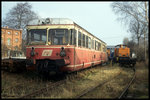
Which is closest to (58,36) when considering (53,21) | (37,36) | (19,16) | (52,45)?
(52,45)

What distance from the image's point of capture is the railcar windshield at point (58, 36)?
A: 353 inches

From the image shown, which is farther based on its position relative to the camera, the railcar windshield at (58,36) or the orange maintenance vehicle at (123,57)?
the orange maintenance vehicle at (123,57)

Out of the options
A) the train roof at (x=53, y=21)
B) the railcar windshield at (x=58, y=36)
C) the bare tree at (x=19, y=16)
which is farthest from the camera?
the bare tree at (x=19, y=16)

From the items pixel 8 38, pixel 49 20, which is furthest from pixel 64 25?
pixel 8 38

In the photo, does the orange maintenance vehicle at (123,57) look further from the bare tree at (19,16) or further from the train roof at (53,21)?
the bare tree at (19,16)

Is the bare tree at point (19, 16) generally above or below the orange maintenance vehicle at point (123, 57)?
above

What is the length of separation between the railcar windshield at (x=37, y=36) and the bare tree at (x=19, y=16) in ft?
73.5

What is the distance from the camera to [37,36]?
→ 9.26m

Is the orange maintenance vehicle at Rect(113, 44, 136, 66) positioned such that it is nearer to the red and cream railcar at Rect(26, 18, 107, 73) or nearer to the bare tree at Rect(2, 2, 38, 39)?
the red and cream railcar at Rect(26, 18, 107, 73)

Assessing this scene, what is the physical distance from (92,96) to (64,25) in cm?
420

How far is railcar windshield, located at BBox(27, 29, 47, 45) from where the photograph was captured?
9188 mm

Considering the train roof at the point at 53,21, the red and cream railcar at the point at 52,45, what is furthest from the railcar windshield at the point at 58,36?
the train roof at the point at 53,21

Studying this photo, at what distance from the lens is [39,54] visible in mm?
8945

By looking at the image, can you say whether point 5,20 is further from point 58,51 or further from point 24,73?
point 58,51
